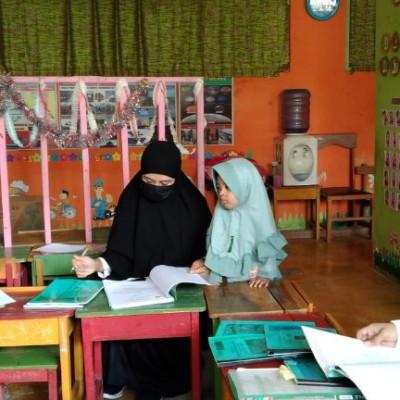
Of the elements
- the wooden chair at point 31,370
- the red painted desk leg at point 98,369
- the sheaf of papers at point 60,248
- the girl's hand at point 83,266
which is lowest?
the red painted desk leg at point 98,369

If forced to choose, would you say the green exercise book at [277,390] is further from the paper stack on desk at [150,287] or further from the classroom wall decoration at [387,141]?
the classroom wall decoration at [387,141]

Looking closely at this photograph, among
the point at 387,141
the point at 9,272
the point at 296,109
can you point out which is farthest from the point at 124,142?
the point at 296,109

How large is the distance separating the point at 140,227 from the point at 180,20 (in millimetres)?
3724

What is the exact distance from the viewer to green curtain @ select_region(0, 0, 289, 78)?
5.87m

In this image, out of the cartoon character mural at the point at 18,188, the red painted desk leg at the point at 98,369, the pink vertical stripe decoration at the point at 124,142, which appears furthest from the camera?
the cartoon character mural at the point at 18,188

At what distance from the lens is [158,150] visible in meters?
2.75

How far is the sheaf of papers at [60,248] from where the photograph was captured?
331 centimetres

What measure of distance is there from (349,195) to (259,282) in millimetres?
4060

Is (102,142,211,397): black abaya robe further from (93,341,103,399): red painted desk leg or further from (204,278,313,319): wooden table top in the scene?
(204,278,313,319): wooden table top

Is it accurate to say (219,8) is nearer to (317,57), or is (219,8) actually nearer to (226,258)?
(317,57)

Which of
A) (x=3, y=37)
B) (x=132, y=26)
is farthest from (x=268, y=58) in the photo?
(x=3, y=37)

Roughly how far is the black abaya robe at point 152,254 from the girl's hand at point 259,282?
45 cm

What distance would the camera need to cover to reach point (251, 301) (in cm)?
238

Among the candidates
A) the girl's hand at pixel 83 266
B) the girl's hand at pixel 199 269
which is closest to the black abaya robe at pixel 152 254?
the girl's hand at pixel 83 266
